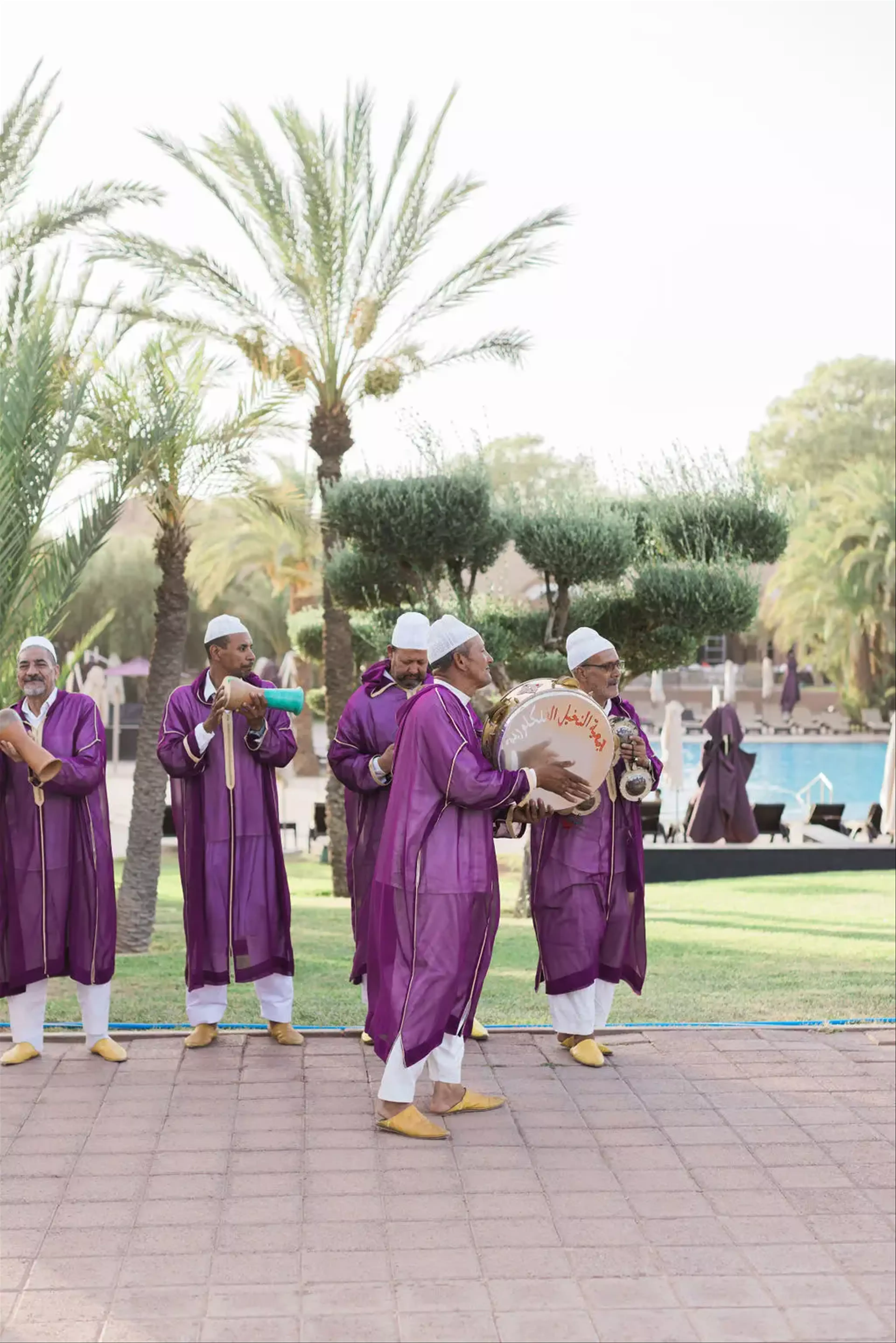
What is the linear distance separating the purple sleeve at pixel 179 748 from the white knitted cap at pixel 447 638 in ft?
4.22

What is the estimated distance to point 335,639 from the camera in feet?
53.1

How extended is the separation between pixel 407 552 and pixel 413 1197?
8.51 metres

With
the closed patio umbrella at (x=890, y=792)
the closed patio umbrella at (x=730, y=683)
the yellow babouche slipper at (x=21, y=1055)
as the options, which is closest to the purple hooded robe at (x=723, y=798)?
the closed patio umbrella at (x=730, y=683)

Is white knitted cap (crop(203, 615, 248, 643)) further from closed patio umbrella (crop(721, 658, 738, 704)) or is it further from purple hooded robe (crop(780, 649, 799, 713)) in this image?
purple hooded robe (crop(780, 649, 799, 713))

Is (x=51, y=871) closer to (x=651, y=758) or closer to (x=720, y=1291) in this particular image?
(x=651, y=758)

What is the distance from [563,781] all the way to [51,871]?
227 centimetres

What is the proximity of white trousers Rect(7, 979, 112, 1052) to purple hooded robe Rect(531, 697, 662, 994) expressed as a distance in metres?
1.91

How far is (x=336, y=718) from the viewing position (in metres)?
16.0

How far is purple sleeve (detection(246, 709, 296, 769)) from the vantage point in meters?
6.27

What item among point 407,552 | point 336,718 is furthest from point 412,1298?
point 336,718

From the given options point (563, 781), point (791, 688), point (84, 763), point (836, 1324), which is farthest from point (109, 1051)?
point (791, 688)

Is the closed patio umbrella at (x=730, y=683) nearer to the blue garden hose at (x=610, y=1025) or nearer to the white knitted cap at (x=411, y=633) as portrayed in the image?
the blue garden hose at (x=610, y=1025)

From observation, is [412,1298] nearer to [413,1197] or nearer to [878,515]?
[413,1197]

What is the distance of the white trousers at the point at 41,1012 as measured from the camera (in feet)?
20.2
